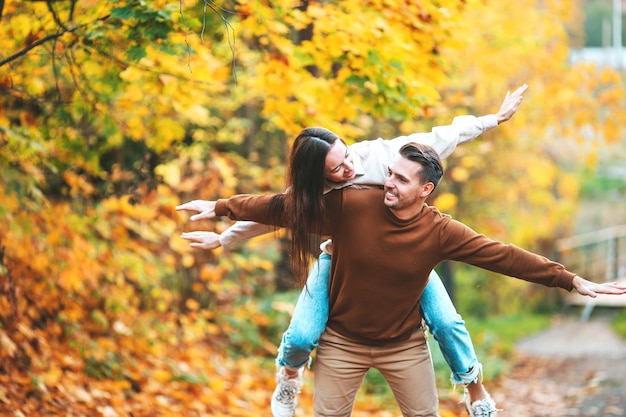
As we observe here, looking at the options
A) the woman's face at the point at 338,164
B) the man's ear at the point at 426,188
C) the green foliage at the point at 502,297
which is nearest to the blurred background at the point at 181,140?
the woman's face at the point at 338,164

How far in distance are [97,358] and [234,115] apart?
245 inches

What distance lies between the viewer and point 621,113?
30.3ft

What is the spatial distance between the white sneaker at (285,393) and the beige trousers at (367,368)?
0.80 ft

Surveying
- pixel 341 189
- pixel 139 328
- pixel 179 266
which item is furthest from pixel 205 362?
pixel 341 189

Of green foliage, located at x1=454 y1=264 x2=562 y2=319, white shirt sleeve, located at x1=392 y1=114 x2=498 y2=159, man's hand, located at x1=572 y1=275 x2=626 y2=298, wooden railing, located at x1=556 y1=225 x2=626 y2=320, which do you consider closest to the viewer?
man's hand, located at x1=572 y1=275 x2=626 y2=298

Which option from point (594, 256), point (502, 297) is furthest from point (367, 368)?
point (594, 256)

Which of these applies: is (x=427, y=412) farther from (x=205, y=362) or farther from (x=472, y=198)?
(x=472, y=198)

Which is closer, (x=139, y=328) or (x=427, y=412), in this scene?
(x=427, y=412)

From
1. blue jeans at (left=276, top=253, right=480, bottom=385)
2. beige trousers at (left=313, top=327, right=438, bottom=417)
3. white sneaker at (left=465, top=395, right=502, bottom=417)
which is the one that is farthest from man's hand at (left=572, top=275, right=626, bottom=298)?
white sneaker at (left=465, top=395, right=502, bottom=417)

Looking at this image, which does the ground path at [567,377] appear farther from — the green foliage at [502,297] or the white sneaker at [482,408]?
the white sneaker at [482,408]

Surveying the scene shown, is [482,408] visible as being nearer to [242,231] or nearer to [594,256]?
[242,231]

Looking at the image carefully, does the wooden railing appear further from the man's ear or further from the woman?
the man's ear

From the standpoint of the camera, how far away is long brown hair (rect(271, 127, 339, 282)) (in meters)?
3.35

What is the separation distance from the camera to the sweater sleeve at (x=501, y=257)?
3.23 m
